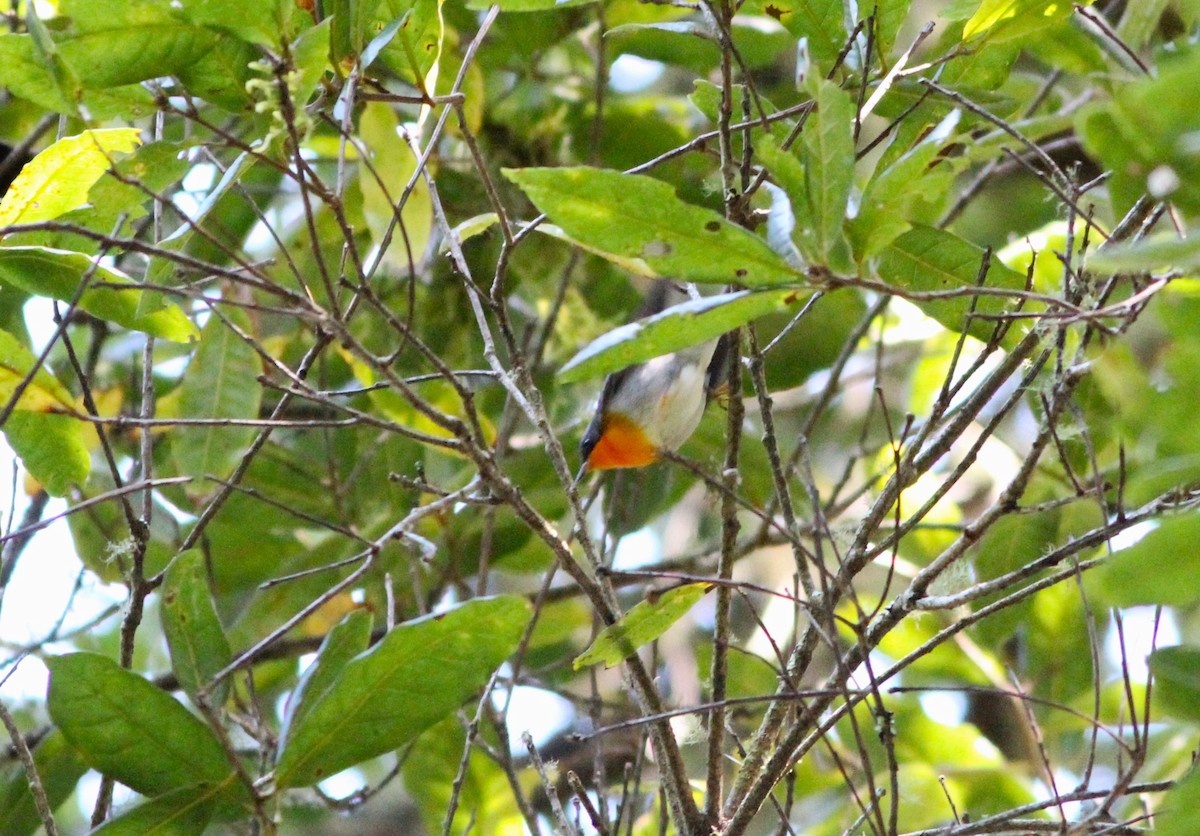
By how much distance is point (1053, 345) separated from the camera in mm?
1466

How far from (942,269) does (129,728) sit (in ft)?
3.94

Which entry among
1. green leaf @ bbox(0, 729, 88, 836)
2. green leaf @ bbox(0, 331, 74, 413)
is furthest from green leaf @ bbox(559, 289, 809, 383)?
green leaf @ bbox(0, 729, 88, 836)

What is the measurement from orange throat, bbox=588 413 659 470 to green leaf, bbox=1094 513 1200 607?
1.97 m

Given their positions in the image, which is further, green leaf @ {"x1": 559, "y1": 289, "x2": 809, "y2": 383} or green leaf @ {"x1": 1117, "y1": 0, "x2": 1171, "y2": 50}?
green leaf @ {"x1": 1117, "y1": 0, "x2": 1171, "y2": 50}

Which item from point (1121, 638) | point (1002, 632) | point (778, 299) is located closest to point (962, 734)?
point (1002, 632)

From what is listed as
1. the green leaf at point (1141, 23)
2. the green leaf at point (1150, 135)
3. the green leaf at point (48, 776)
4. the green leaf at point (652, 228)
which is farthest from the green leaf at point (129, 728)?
the green leaf at point (1141, 23)

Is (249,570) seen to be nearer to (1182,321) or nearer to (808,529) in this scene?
(808,529)

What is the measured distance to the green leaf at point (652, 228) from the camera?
1075mm

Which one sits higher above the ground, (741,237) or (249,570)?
(249,570)

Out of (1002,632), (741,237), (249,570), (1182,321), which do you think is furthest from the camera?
(249,570)

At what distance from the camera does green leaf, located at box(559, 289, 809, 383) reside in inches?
42.5

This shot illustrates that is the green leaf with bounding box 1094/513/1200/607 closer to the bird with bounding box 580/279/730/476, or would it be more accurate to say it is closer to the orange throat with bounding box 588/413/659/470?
the bird with bounding box 580/279/730/476

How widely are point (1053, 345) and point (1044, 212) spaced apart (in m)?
2.43

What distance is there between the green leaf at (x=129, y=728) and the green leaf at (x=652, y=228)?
2.44 feet
